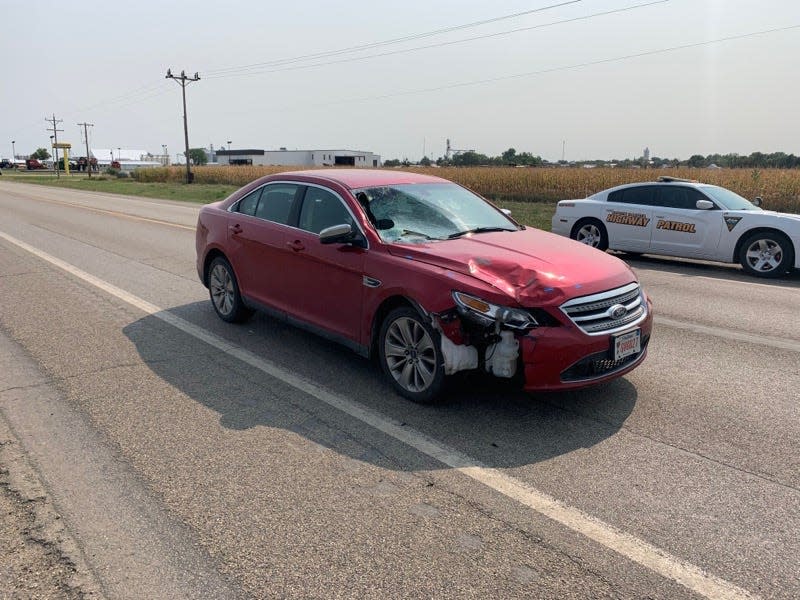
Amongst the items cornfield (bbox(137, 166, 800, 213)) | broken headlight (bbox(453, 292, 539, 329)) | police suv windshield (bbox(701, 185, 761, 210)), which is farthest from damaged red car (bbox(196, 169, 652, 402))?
cornfield (bbox(137, 166, 800, 213))

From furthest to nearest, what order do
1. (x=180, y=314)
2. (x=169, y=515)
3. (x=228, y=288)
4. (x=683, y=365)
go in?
(x=180, y=314) → (x=228, y=288) → (x=683, y=365) → (x=169, y=515)

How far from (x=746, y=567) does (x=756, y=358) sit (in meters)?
3.49

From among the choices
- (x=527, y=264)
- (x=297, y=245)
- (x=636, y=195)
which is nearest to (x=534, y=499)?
(x=527, y=264)

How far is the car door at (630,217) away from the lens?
11688 mm

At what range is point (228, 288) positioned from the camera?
6.86 meters

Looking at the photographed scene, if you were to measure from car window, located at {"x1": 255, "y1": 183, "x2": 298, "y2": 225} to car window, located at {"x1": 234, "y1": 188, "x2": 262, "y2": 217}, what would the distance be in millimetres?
79

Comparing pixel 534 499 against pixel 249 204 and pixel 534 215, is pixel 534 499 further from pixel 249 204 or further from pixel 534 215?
pixel 534 215

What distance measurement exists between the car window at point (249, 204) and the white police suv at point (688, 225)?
25.5 feet

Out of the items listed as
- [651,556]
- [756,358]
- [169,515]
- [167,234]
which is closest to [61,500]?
[169,515]

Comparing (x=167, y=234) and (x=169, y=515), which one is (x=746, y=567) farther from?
(x=167, y=234)

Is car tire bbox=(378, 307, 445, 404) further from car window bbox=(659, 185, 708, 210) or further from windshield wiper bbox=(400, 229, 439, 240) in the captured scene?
car window bbox=(659, 185, 708, 210)

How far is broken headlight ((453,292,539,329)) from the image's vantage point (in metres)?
4.12

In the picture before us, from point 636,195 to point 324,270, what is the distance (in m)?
8.53

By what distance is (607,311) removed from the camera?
4.38 metres
